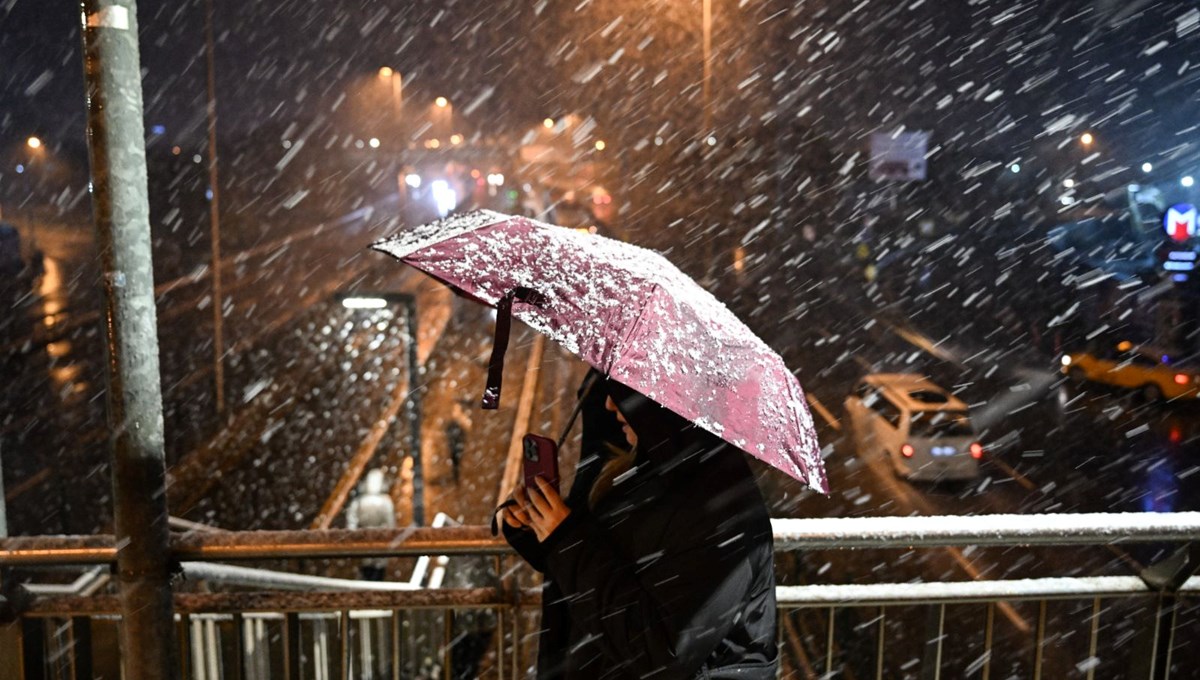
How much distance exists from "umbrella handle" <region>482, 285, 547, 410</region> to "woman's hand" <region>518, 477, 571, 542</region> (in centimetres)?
26

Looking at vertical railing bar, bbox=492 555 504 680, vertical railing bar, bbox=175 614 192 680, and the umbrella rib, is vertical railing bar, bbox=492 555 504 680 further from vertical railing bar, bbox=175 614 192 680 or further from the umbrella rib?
the umbrella rib

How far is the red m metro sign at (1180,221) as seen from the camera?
72.3 ft

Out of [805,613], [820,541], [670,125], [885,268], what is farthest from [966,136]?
[820,541]

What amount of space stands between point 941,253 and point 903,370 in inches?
999

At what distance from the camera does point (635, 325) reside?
207cm

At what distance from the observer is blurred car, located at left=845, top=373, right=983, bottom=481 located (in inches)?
605

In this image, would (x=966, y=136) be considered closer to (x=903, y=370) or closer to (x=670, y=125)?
(x=903, y=370)

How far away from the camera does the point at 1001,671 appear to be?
369 inches

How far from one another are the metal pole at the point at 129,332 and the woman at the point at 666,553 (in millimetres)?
1344

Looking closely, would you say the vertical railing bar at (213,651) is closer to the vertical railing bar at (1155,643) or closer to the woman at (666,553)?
the woman at (666,553)

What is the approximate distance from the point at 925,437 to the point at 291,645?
14136 mm

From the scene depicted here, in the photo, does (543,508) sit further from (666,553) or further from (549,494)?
(666,553)

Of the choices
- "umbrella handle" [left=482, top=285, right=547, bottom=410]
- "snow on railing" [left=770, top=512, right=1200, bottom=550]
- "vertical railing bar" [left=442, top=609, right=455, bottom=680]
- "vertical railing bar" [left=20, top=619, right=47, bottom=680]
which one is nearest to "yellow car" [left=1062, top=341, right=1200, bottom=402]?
"snow on railing" [left=770, top=512, right=1200, bottom=550]

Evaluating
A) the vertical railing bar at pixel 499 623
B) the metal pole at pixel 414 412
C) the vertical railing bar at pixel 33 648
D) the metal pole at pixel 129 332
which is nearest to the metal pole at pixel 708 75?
the metal pole at pixel 414 412
